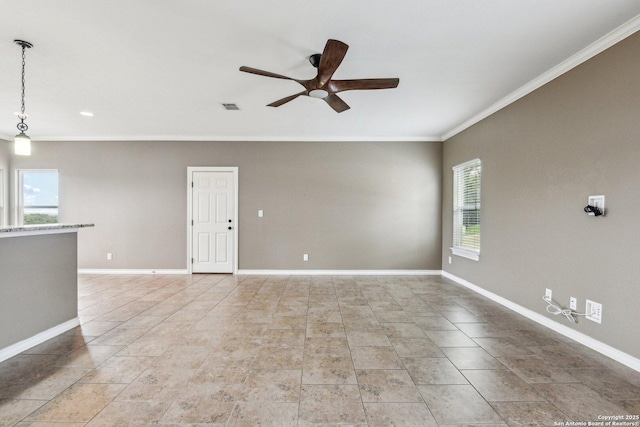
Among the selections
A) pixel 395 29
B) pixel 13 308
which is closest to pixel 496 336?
pixel 395 29

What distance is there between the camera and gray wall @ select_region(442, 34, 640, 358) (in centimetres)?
216

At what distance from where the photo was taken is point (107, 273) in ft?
17.1

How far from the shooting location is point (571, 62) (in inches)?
102

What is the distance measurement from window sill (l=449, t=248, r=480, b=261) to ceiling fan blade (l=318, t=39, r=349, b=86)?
11.0 ft

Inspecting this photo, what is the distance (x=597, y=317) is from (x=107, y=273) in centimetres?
701

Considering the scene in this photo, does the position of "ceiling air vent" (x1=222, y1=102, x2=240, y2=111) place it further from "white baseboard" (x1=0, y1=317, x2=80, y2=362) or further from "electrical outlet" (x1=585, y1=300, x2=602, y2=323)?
"electrical outlet" (x1=585, y1=300, x2=602, y2=323)

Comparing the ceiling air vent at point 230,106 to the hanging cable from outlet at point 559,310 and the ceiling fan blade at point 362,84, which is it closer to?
the ceiling fan blade at point 362,84

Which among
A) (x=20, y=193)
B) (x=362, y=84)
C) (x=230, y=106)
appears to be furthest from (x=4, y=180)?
(x=362, y=84)

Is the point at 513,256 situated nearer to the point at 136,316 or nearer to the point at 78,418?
the point at 78,418

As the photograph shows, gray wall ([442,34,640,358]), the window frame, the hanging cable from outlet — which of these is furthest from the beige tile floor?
the window frame

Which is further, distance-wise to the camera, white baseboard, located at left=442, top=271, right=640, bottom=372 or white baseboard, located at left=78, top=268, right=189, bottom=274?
white baseboard, located at left=78, top=268, right=189, bottom=274

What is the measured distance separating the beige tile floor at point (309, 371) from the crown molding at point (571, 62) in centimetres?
257

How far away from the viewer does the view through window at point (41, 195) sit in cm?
527

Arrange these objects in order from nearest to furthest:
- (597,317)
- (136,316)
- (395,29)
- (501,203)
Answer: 1. (395,29)
2. (597,317)
3. (136,316)
4. (501,203)
